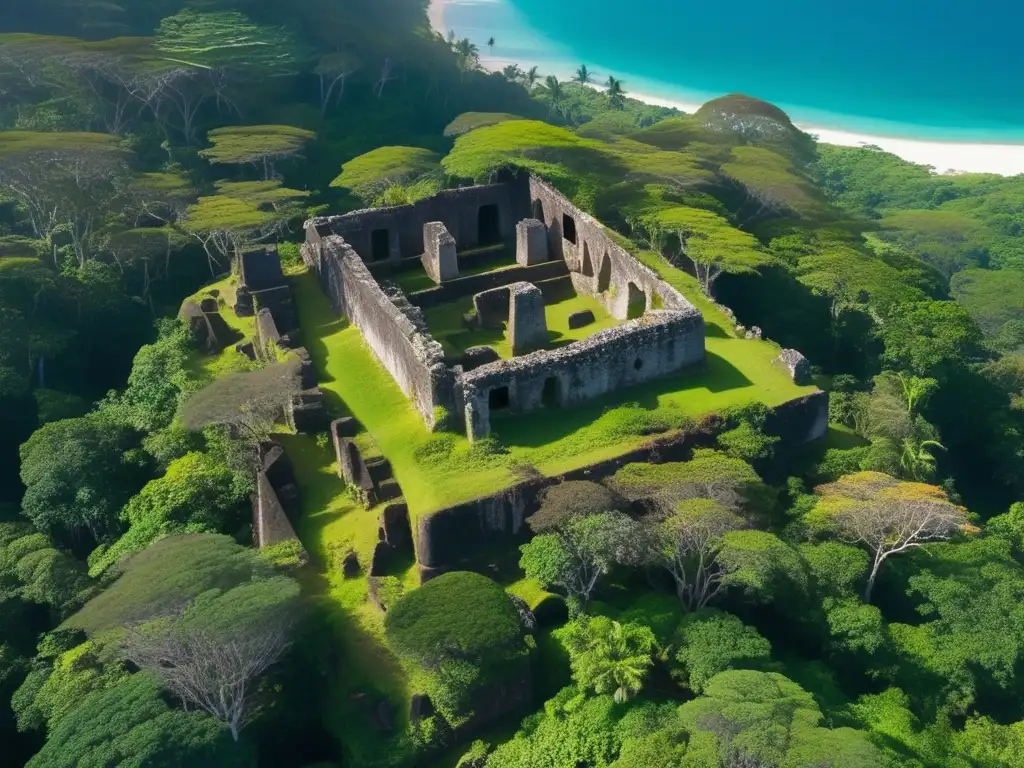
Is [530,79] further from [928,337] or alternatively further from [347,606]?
[347,606]

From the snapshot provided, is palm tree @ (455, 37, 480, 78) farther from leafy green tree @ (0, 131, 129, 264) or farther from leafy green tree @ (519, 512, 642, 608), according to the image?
leafy green tree @ (519, 512, 642, 608)

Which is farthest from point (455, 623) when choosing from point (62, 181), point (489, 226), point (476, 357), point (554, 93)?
point (554, 93)

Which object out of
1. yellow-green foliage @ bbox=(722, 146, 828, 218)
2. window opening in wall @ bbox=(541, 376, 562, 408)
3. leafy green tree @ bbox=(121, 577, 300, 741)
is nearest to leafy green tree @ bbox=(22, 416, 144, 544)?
leafy green tree @ bbox=(121, 577, 300, 741)

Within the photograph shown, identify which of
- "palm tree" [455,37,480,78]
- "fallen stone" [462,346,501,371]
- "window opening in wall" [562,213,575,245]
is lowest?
"fallen stone" [462,346,501,371]

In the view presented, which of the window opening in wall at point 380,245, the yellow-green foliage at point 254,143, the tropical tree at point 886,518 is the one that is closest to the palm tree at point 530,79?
the yellow-green foliage at point 254,143

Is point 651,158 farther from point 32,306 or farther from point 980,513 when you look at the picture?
point 32,306

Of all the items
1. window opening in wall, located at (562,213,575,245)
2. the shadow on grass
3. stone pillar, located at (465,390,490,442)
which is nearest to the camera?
stone pillar, located at (465,390,490,442)
